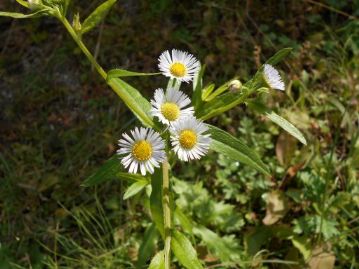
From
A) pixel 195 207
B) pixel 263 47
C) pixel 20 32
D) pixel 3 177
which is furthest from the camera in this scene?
pixel 20 32

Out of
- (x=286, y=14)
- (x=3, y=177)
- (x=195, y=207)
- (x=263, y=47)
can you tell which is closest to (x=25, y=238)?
(x=3, y=177)

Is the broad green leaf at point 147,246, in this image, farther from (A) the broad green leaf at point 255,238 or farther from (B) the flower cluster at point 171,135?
(B) the flower cluster at point 171,135

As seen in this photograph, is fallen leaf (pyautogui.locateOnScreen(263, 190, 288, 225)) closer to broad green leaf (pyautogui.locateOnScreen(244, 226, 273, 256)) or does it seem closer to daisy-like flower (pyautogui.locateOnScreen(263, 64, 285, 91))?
broad green leaf (pyautogui.locateOnScreen(244, 226, 273, 256))

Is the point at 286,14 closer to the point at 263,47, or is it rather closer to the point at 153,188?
the point at 263,47

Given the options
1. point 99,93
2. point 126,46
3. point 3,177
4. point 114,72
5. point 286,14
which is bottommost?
point 114,72

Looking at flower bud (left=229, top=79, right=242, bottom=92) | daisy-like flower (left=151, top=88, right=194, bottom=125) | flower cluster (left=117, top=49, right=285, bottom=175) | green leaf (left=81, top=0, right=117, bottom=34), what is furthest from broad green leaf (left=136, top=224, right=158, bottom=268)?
green leaf (left=81, top=0, right=117, bottom=34)

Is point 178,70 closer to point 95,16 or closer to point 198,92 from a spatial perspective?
point 198,92

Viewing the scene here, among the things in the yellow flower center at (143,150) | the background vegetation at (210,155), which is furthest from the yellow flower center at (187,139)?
the background vegetation at (210,155)
